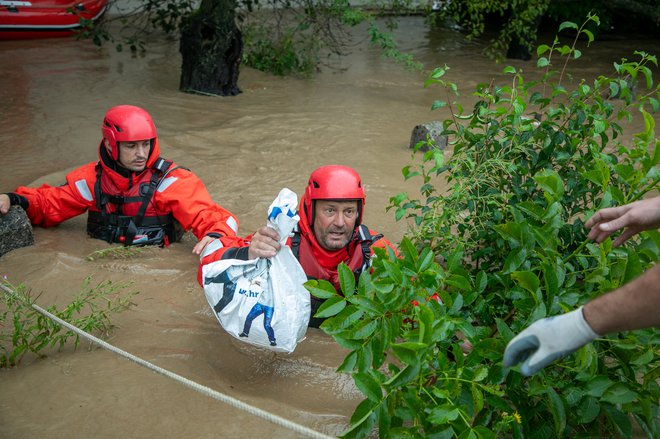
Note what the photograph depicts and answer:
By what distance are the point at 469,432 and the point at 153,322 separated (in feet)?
7.12

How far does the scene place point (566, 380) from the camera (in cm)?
275

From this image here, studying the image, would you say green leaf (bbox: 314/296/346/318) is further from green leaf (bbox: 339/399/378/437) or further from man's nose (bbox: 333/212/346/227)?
man's nose (bbox: 333/212/346/227)

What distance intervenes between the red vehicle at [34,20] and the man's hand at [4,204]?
7.44 metres

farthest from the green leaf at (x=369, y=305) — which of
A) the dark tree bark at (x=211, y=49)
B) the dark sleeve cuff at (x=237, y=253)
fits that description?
the dark tree bark at (x=211, y=49)

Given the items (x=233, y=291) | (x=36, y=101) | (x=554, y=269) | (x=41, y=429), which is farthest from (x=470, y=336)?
(x=36, y=101)

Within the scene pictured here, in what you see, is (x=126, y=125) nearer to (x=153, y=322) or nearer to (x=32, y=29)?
(x=153, y=322)

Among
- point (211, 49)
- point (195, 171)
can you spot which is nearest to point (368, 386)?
point (195, 171)

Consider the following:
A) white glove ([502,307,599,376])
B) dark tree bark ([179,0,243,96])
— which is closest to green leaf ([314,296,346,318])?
white glove ([502,307,599,376])

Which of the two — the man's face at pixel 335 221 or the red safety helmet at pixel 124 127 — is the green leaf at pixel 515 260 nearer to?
the man's face at pixel 335 221

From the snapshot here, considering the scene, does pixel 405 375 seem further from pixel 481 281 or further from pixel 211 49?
pixel 211 49

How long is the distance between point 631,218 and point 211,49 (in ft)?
24.5

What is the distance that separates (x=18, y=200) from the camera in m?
4.93

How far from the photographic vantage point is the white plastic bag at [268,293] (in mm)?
3322

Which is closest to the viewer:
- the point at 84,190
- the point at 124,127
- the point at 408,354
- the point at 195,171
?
the point at 408,354
